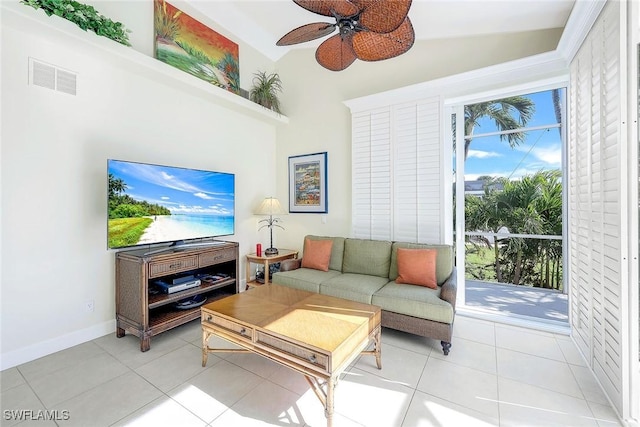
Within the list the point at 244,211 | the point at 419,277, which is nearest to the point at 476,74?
the point at 419,277

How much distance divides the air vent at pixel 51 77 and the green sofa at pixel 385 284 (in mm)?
2631

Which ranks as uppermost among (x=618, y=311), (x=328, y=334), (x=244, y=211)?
(x=244, y=211)

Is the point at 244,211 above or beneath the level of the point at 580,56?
beneath

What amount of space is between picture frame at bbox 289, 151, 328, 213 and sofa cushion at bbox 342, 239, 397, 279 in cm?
88

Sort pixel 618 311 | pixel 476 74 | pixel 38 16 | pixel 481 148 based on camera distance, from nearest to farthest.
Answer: pixel 618 311, pixel 38 16, pixel 476 74, pixel 481 148

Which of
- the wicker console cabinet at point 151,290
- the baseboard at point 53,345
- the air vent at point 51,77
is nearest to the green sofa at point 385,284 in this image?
the wicker console cabinet at point 151,290

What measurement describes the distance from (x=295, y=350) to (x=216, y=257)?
1.77 meters

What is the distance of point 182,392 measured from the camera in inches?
72.0

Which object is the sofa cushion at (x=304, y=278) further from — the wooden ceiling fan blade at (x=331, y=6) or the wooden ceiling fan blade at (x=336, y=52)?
the wooden ceiling fan blade at (x=331, y=6)

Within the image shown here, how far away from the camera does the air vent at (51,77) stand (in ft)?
7.09

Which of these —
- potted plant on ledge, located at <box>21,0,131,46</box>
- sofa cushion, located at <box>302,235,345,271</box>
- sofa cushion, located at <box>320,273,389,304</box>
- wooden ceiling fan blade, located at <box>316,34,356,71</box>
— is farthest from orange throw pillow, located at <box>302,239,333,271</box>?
potted plant on ledge, located at <box>21,0,131,46</box>

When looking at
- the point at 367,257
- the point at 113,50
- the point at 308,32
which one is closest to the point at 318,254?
the point at 367,257

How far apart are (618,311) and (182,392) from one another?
2.81 m

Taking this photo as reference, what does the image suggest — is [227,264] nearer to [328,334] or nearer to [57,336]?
[57,336]
